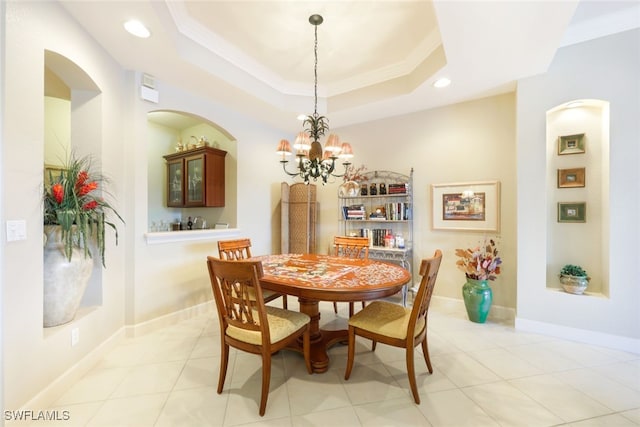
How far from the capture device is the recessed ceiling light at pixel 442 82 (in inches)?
112

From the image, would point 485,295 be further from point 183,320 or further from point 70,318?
point 70,318

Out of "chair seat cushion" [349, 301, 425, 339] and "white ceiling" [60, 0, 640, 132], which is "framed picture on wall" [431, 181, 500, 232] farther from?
"chair seat cushion" [349, 301, 425, 339]

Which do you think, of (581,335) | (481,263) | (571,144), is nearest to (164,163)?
(481,263)

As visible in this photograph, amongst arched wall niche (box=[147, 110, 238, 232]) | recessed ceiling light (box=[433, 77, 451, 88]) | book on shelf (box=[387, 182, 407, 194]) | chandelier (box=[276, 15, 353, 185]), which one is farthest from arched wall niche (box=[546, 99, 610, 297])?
arched wall niche (box=[147, 110, 238, 232])

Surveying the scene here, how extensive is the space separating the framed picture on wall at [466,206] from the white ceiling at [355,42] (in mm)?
1131

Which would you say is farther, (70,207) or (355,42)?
(355,42)

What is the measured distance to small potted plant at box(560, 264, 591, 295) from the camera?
8.63ft

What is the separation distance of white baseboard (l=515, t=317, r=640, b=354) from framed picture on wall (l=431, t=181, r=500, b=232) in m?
1.09

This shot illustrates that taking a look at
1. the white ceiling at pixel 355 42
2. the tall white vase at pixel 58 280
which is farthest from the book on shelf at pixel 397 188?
the tall white vase at pixel 58 280

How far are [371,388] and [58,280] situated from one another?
2354 mm

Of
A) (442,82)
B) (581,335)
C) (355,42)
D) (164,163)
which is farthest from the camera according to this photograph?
(164,163)

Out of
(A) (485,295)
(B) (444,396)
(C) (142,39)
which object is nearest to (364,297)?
(B) (444,396)

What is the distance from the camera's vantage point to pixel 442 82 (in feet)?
9.54

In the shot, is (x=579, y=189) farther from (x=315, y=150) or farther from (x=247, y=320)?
(x=247, y=320)
